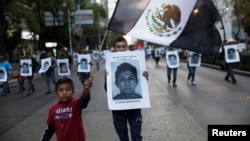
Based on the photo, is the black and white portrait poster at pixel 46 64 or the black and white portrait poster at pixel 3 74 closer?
the black and white portrait poster at pixel 46 64

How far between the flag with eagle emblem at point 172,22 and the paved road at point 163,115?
7.84ft

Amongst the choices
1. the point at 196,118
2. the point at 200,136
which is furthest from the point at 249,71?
the point at 200,136

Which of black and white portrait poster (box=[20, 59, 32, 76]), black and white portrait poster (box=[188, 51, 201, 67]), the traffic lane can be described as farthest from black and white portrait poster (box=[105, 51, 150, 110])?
black and white portrait poster (box=[20, 59, 32, 76])

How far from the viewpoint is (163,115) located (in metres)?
9.19

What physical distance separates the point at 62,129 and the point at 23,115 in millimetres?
6598

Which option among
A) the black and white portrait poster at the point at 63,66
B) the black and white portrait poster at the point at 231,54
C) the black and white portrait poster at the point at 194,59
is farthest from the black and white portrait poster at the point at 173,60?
the black and white portrait poster at the point at 63,66

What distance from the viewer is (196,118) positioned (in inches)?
340

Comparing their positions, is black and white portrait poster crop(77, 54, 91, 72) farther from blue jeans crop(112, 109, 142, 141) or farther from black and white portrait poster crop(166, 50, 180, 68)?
blue jeans crop(112, 109, 142, 141)

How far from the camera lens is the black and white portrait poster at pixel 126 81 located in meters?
4.95

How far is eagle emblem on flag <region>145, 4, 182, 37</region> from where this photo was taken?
4.99 meters

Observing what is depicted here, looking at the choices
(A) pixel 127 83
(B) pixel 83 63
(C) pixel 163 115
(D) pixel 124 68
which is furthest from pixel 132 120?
(B) pixel 83 63

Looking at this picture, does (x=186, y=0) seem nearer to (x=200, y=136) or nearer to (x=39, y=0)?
(x=200, y=136)

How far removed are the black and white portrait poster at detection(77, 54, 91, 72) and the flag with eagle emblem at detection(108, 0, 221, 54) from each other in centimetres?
1056

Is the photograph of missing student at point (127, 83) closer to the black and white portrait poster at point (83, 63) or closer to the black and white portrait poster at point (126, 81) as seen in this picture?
the black and white portrait poster at point (126, 81)
